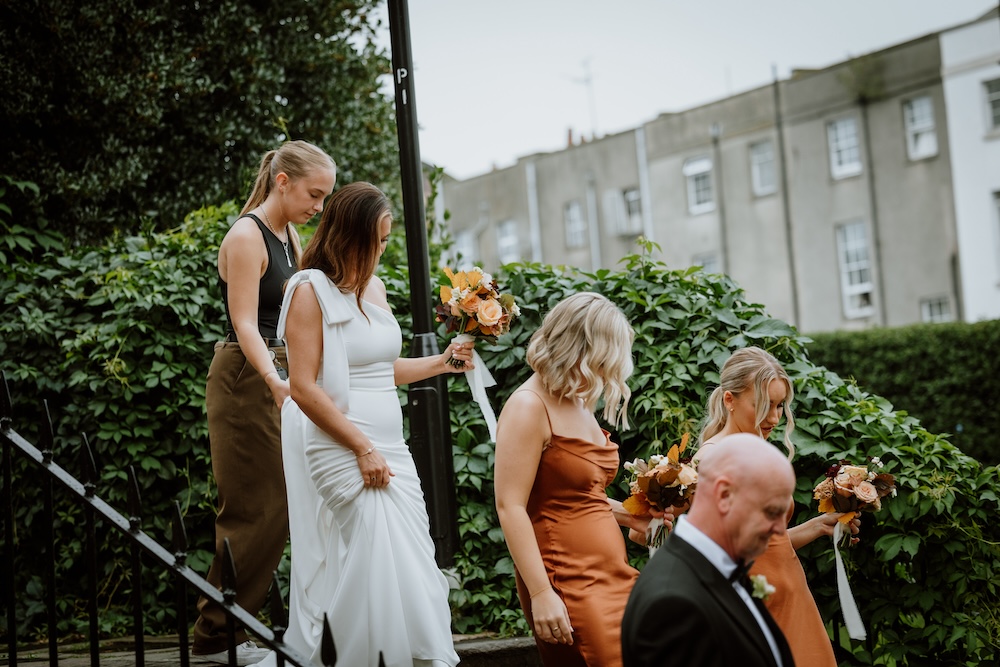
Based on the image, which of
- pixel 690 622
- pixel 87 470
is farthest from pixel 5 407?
pixel 690 622

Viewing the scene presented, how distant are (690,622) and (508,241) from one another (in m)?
42.4

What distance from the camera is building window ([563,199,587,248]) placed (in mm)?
41219

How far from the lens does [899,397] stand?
61.0 ft

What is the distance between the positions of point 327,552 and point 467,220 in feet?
141

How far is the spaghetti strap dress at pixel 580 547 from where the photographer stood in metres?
3.29

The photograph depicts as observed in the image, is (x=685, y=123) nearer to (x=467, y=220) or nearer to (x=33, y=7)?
(x=467, y=220)

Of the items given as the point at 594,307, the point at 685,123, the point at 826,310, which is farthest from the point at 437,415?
the point at 685,123

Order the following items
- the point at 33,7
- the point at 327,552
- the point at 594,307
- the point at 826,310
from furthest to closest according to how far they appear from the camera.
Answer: the point at 826,310 < the point at 33,7 < the point at 327,552 < the point at 594,307

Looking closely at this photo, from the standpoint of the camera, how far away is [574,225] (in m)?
41.7

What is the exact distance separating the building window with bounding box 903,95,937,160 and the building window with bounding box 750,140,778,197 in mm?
4831

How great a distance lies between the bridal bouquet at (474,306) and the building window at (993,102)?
28.3 metres

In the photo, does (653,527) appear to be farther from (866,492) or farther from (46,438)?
(46,438)

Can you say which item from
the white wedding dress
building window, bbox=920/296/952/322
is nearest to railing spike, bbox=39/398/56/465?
the white wedding dress

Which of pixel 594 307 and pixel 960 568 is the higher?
pixel 594 307
